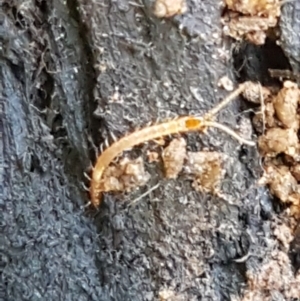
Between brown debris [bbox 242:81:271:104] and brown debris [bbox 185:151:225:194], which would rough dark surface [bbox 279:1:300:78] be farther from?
brown debris [bbox 185:151:225:194]

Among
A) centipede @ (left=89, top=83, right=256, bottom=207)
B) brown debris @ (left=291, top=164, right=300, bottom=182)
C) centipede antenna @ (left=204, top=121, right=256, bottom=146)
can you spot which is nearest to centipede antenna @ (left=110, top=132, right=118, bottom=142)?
centipede @ (left=89, top=83, right=256, bottom=207)

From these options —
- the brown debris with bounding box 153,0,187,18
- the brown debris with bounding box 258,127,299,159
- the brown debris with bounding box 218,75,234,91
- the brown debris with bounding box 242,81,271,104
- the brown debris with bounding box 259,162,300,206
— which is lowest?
the brown debris with bounding box 259,162,300,206

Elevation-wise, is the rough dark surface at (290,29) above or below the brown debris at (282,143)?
above

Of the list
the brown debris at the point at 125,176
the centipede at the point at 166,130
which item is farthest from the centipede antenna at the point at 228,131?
the brown debris at the point at 125,176

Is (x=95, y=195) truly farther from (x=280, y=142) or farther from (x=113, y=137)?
(x=280, y=142)

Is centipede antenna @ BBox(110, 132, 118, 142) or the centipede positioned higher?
centipede antenna @ BBox(110, 132, 118, 142)

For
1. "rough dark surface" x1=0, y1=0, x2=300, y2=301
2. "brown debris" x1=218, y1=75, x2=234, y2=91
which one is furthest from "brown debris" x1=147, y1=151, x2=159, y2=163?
"brown debris" x1=218, y1=75, x2=234, y2=91

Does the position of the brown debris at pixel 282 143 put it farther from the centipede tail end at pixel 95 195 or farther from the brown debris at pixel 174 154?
the centipede tail end at pixel 95 195
